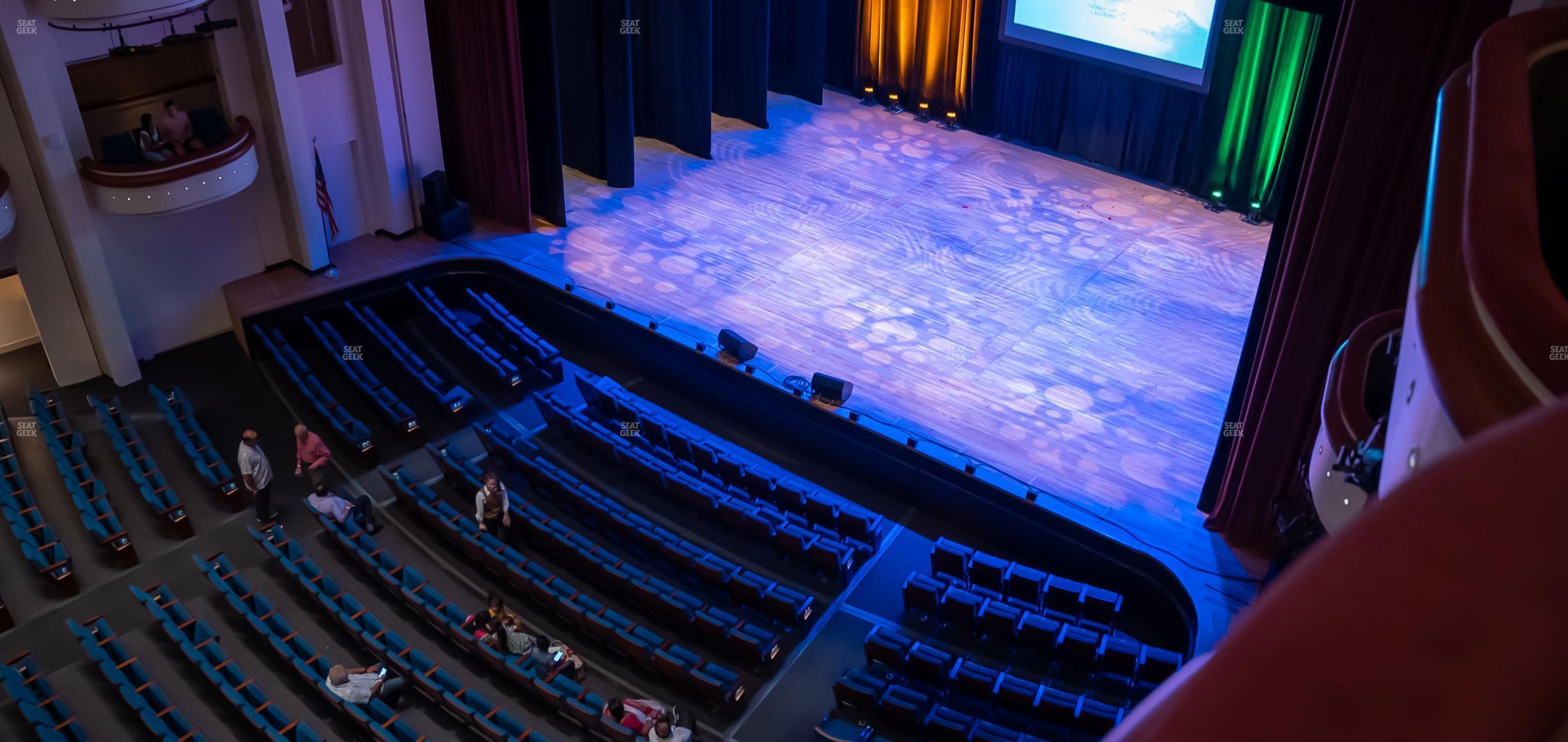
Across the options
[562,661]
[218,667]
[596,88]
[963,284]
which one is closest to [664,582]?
[562,661]

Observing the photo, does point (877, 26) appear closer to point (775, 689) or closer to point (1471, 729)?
point (775, 689)

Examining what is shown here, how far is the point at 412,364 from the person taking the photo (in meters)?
10.9

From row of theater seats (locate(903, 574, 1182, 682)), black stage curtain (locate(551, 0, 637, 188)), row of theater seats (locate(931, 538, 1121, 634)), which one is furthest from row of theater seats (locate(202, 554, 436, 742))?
black stage curtain (locate(551, 0, 637, 188))

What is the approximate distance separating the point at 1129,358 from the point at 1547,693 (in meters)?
10.6

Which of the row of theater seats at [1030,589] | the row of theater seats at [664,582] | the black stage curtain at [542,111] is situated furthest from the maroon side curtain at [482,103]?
the row of theater seats at [1030,589]

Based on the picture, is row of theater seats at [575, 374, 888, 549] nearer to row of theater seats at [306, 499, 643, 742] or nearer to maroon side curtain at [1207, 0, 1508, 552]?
row of theater seats at [306, 499, 643, 742]

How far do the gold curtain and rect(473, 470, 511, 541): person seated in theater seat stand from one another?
967 centimetres

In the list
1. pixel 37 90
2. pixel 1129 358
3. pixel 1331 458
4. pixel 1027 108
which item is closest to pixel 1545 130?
pixel 1331 458

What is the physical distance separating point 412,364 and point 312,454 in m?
1.93

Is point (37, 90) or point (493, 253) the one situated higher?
point (37, 90)

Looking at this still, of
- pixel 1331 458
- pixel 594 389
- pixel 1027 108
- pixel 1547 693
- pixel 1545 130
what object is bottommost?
pixel 594 389

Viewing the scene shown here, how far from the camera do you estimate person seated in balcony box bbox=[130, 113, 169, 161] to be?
9.98m

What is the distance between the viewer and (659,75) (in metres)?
15.0

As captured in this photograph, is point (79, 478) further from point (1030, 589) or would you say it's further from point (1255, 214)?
point (1255, 214)
